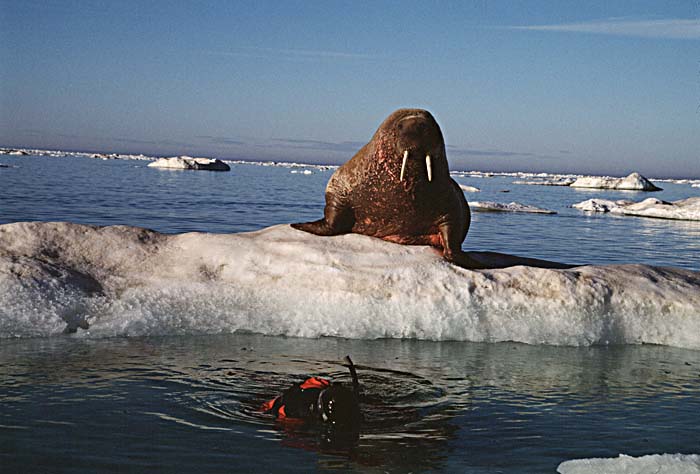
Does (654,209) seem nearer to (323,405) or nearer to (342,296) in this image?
(342,296)

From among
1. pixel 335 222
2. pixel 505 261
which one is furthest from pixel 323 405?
pixel 505 261

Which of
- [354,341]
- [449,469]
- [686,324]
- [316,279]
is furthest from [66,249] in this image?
[686,324]

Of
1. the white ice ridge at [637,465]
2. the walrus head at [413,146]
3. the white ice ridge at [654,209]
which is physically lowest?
the white ice ridge at [637,465]

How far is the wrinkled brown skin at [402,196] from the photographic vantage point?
301 inches

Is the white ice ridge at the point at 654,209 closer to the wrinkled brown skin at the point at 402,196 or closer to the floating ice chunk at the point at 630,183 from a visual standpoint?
the wrinkled brown skin at the point at 402,196

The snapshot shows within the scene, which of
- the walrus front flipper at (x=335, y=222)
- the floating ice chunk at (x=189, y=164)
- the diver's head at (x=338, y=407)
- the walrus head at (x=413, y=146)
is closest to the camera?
the diver's head at (x=338, y=407)

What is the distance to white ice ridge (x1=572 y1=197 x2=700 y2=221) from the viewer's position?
92.3 feet

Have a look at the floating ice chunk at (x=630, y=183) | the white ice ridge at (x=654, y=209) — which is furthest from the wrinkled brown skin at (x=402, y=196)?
the floating ice chunk at (x=630, y=183)

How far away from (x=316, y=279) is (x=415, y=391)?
1973 mm

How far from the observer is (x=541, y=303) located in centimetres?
697

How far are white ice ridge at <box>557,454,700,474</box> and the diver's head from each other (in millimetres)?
1092

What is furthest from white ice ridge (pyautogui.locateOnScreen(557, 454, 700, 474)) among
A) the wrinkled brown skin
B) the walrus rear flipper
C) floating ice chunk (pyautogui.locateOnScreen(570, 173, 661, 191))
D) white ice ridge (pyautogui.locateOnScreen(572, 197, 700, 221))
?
floating ice chunk (pyautogui.locateOnScreen(570, 173, 661, 191))

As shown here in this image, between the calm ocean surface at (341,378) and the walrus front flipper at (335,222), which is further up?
the walrus front flipper at (335,222)

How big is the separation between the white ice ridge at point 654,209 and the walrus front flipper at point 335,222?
22.6 meters
